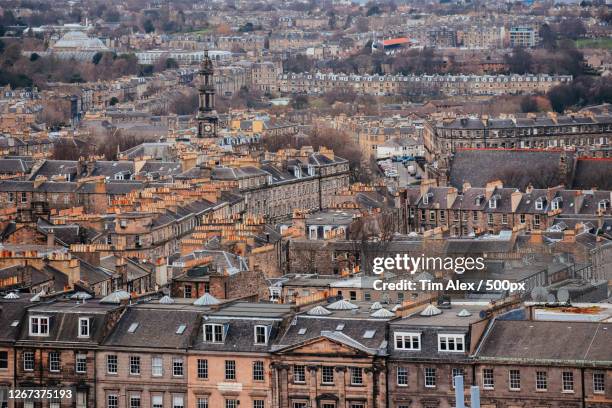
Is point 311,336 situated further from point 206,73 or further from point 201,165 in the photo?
point 206,73

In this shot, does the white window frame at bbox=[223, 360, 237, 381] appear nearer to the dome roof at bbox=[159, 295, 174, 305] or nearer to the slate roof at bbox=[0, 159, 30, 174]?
the dome roof at bbox=[159, 295, 174, 305]

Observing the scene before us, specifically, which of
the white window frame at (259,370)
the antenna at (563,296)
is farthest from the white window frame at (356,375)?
the antenna at (563,296)

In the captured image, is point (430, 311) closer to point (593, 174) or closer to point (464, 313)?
point (464, 313)

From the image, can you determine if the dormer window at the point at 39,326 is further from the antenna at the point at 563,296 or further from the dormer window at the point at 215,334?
the antenna at the point at 563,296

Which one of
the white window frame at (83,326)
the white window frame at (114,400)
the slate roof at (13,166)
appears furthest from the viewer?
the slate roof at (13,166)

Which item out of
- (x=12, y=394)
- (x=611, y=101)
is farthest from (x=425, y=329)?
(x=611, y=101)

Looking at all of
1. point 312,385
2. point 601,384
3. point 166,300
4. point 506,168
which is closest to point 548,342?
point 601,384

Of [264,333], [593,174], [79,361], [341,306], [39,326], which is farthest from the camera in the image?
[593,174]
